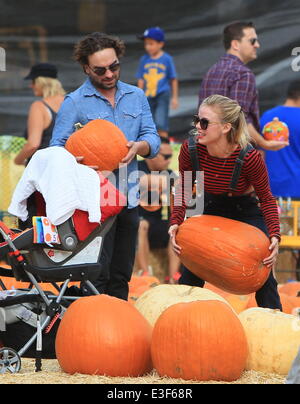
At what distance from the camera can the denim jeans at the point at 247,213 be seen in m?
5.96

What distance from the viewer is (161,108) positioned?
35.8ft

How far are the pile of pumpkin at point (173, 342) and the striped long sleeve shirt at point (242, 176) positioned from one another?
0.82m

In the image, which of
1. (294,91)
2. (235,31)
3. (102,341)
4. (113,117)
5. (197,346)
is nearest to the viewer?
(197,346)

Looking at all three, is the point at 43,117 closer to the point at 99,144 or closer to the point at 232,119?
the point at 99,144

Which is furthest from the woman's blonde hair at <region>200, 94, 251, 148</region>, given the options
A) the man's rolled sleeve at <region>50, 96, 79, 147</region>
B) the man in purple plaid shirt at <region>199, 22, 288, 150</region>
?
the man in purple plaid shirt at <region>199, 22, 288, 150</region>

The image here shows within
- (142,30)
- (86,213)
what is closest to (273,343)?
(86,213)

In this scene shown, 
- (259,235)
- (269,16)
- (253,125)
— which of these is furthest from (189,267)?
(269,16)

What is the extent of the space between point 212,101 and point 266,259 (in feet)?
3.32

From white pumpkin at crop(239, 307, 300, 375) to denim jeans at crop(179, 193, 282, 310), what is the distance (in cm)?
68

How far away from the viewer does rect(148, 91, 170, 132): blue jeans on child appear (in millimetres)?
10766

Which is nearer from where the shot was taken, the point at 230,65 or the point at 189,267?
the point at 189,267

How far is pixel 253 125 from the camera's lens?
7.75m

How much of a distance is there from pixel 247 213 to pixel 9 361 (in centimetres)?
186
